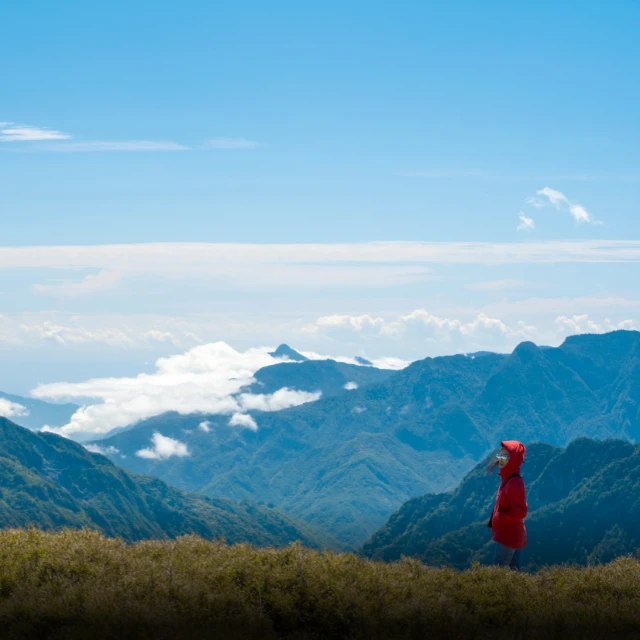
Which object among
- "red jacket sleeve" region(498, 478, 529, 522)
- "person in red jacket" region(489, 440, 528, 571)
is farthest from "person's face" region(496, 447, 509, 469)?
"red jacket sleeve" region(498, 478, 529, 522)

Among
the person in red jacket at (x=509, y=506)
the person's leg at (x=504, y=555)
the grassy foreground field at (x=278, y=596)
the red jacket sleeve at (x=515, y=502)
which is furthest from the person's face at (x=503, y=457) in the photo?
the grassy foreground field at (x=278, y=596)

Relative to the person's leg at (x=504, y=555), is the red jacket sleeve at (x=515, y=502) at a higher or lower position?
higher

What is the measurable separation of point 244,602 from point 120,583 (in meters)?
2.99

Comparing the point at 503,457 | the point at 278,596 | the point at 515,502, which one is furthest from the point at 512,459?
the point at 278,596

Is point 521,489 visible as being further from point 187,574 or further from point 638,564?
point 187,574

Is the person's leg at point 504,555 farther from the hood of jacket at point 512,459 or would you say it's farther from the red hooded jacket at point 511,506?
the hood of jacket at point 512,459

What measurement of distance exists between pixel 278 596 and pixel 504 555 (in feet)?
24.7

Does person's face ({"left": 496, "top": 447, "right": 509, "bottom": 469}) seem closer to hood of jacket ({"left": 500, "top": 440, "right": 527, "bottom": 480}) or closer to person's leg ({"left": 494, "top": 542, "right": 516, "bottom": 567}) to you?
hood of jacket ({"left": 500, "top": 440, "right": 527, "bottom": 480})

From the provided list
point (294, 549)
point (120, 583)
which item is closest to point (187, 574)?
point (120, 583)

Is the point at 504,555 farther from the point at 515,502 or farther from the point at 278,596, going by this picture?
the point at 278,596

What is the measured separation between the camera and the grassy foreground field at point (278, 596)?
15.6 m

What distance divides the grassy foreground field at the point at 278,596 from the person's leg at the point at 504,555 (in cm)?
100

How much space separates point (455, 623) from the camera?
635 inches

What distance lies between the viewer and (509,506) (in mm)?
21000
